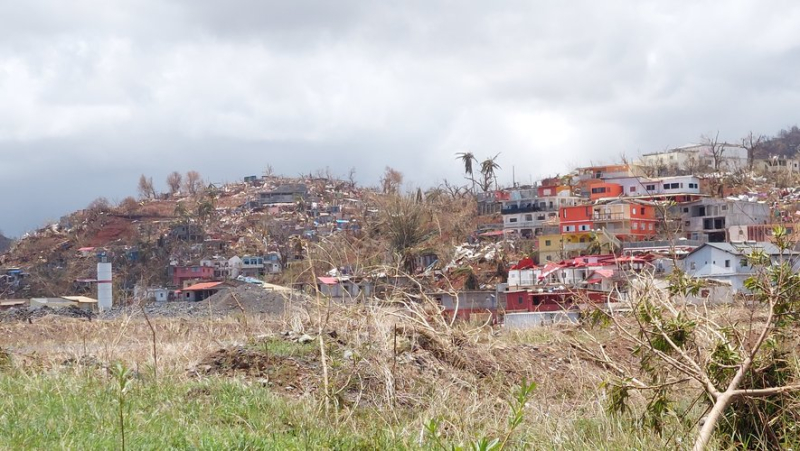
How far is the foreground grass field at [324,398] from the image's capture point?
586cm

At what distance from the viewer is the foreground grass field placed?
5.86m

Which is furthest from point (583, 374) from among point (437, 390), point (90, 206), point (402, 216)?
point (90, 206)

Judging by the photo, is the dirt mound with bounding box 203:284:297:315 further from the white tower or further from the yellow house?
the yellow house

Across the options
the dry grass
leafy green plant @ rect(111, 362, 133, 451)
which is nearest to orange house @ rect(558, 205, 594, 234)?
the dry grass

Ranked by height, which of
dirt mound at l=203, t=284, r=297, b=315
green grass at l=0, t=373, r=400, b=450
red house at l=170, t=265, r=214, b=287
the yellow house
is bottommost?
red house at l=170, t=265, r=214, b=287

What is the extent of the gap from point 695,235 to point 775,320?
45083 millimetres

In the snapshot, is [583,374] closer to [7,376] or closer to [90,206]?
[7,376]

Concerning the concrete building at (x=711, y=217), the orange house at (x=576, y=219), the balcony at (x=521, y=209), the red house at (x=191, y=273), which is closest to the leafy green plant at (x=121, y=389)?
the concrete building at (x=711, y=217)

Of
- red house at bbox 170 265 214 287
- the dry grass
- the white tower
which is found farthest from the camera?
red house at bbox 170 265 214 287

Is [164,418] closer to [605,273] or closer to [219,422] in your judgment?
[219,422]

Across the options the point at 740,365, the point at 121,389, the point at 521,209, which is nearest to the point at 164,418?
the point at 121,389

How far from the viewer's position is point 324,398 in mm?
7383

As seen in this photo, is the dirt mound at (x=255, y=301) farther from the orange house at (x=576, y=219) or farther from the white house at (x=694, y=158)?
the white house at (x=694, y=158)

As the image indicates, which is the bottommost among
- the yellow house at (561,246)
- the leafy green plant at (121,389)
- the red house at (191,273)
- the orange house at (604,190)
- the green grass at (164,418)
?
the red house at (191,273)
